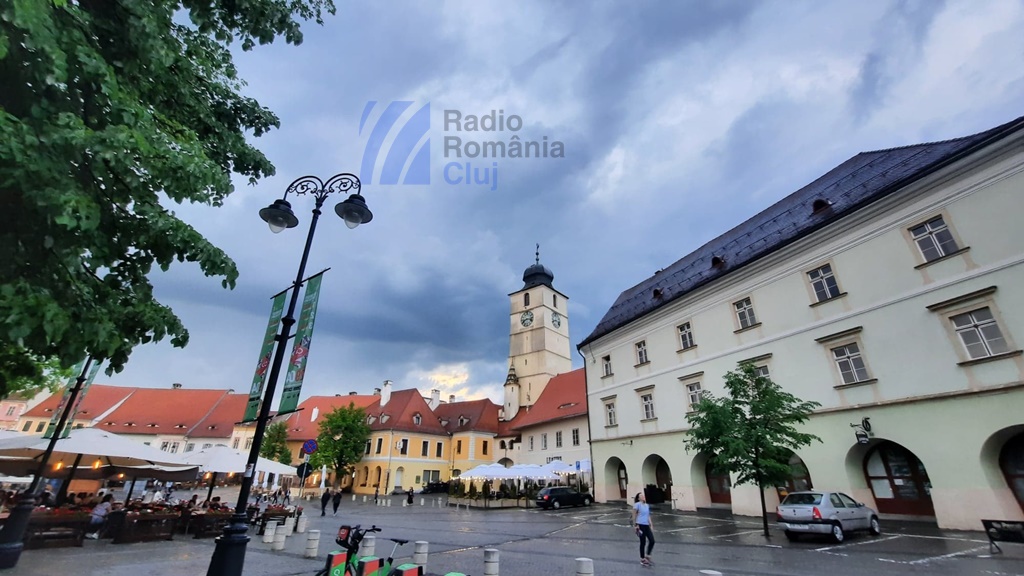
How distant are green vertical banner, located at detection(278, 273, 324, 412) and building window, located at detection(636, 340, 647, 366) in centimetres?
2233

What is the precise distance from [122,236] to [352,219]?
4529 millimetres

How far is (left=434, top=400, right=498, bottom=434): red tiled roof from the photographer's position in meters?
57.3

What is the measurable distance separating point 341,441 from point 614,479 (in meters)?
32.5

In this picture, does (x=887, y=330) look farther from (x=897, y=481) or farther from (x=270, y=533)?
(x=270, y=533)

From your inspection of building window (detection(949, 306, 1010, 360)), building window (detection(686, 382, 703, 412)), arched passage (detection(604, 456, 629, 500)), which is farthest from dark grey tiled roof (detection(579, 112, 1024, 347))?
arched passage (detection(604, 456, 629, 500))

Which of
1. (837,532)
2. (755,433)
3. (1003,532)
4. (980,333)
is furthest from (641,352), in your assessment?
(1003,532)

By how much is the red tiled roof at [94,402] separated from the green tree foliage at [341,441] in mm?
31705

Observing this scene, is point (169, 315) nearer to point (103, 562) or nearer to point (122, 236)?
point (122, 236)

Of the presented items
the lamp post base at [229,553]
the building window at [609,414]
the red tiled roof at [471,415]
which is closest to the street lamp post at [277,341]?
the lamp post base at [229,553]

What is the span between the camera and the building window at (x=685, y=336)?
24663 millimetres

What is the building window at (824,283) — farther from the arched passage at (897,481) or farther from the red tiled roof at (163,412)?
the red tiled roof at (163,412)

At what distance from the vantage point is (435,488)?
51.0 meters

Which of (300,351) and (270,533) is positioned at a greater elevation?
(300,351)

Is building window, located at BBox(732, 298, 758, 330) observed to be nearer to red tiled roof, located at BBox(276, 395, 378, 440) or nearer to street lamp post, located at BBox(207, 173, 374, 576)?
street lamp post, located at BBox(207, 173, 374, 576)
